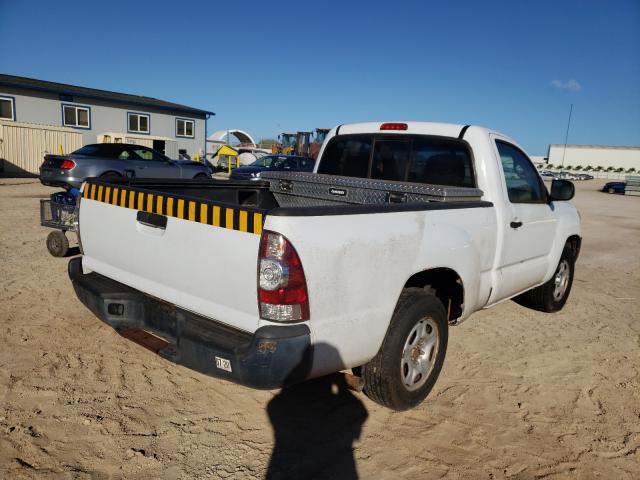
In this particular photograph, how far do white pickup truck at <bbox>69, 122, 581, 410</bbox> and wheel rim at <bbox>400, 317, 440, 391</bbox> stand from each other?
1cm

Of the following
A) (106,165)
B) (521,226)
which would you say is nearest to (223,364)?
(521,226)

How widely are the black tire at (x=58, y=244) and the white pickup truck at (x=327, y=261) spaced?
3536mm

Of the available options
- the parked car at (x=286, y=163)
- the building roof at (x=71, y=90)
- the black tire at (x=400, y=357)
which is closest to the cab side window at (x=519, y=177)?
the black tire at (x=400, y=357)

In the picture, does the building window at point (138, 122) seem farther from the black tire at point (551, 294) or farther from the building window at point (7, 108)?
the black tire at point (551, 294)

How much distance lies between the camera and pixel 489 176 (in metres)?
3.81

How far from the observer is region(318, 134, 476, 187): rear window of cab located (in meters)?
4.00

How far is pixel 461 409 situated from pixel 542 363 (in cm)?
129

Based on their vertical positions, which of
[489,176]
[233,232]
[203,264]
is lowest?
[203,264]

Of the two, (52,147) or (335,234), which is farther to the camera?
(52,147)

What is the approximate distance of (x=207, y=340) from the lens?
247cm

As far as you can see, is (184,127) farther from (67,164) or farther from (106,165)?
(67,164)

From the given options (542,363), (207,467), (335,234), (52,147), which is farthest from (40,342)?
(52,147)

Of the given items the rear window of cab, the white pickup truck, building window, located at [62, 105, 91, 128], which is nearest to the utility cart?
the white pickup truck

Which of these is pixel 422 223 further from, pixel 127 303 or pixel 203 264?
pixel 127 303
